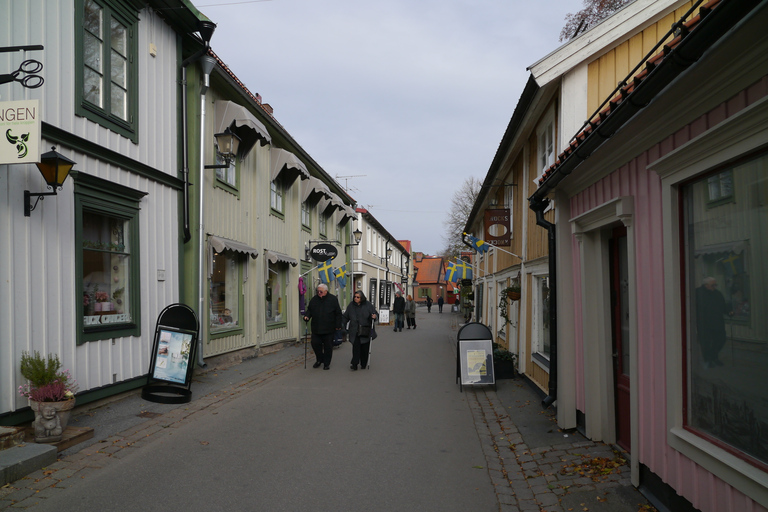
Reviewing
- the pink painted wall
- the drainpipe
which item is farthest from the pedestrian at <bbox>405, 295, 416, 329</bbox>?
the pink painted wall

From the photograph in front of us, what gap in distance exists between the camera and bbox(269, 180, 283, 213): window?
16.8 m

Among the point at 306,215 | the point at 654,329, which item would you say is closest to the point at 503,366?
the point at 654,329

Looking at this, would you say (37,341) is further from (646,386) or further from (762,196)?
(762,196)

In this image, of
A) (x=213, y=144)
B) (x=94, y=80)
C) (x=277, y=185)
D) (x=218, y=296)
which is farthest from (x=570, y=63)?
(x=277, y=185)

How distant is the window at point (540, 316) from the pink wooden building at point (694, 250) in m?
3.51

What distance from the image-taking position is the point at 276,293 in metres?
17.4

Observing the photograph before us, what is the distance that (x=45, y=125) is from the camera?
22.4 ft

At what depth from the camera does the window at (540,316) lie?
9762 mm

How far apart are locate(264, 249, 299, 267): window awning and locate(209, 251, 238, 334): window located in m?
1.91

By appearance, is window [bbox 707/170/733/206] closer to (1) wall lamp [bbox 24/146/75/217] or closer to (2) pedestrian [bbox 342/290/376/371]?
(1) wall lamp [bbox 24/146/75/217]

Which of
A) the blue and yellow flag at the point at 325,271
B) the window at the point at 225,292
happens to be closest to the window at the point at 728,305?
the window at the point at 225,292

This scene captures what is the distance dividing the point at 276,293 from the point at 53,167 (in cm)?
1099

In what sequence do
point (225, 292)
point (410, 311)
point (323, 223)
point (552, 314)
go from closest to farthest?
point (552, 314)
point (225, 292)
point (323, 223)
point (410, 311)

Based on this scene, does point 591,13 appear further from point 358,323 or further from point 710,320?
point 710,320
